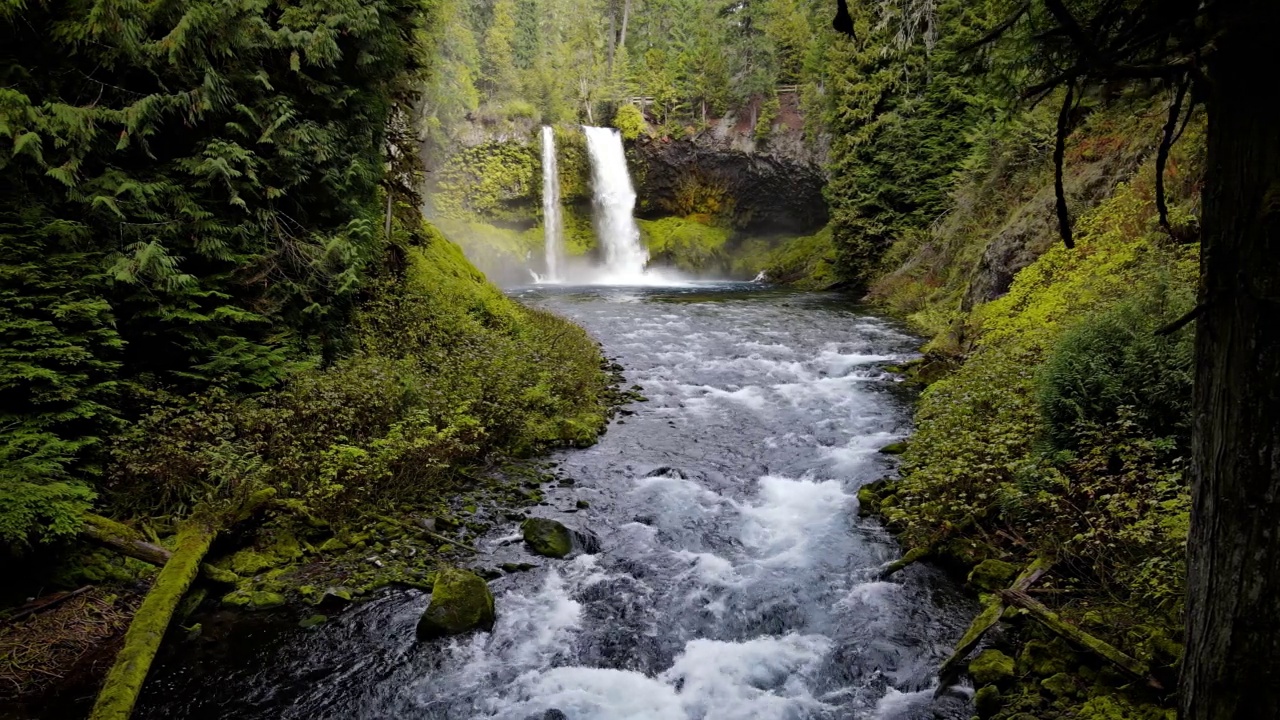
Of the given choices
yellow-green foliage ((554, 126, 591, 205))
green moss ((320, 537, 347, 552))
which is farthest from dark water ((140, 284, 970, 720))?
yellow-green foliage ((554, 126, 591, 205))

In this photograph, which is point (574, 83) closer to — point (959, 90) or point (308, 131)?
point (959, 90)

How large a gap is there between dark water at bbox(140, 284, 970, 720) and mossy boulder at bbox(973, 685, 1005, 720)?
19cm

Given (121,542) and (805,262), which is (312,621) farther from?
(805,262)

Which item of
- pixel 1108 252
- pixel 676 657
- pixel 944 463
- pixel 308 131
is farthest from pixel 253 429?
pixel 1108 252

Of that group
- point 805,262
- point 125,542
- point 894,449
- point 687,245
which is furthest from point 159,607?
point 687,245

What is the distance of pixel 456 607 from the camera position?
6004 millimetres

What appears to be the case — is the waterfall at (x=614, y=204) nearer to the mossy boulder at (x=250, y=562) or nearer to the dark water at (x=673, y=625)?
the dark water at (x=673, y=625)

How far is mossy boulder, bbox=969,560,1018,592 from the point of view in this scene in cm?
598

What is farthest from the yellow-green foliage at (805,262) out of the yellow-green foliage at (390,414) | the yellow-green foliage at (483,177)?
the yellow-green foliage at (390,414)

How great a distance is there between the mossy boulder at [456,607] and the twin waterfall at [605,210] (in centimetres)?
3643

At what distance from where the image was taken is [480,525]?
777 centimetres

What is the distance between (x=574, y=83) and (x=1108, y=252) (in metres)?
42.5

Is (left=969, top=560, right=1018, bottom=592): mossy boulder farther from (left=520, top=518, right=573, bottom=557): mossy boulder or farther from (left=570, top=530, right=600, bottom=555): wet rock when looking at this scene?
(left=520, top=518, right=573, bottom=557): mossy boulder

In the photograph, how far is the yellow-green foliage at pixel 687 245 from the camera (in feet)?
137
